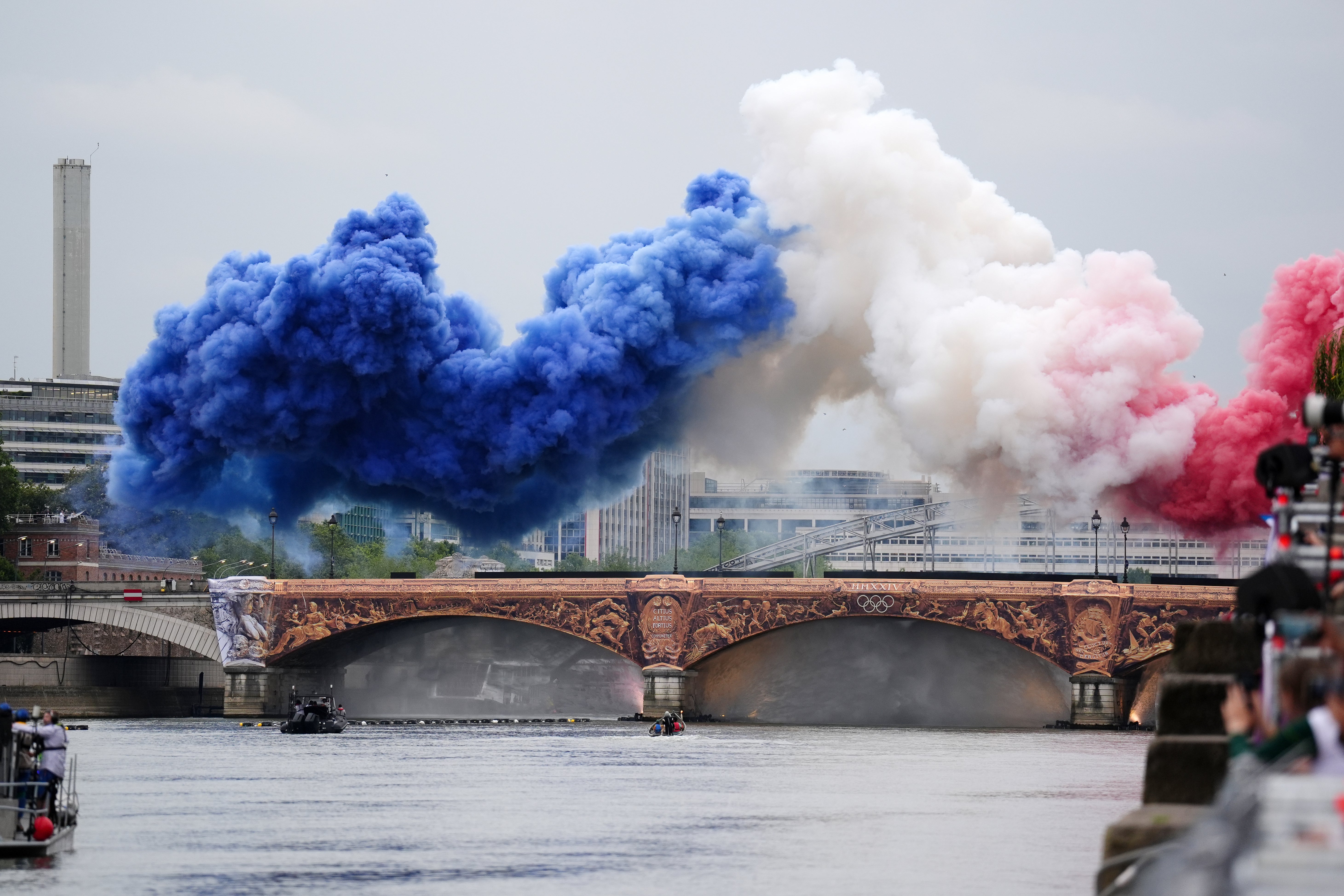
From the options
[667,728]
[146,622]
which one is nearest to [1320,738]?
[667,728]

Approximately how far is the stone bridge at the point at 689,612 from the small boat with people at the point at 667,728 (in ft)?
38.4

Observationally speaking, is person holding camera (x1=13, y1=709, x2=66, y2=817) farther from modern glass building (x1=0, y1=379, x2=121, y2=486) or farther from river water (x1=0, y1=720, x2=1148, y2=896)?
modern glass building (x1=0, y1=379, x2=121, y2=486)

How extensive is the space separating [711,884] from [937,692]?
68.6 m

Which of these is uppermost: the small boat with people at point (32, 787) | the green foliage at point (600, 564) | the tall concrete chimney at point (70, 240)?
the tall concrete chimney at point (70, 240)

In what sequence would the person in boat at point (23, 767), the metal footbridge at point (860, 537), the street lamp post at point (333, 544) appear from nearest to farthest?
the person in boat at point (23, 767) → the metal footbridge at point (860, 537) → the street lamp post at point (333, 544)

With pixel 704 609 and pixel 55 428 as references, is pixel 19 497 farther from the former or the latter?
pixel 704 609

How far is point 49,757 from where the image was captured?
35469 mm

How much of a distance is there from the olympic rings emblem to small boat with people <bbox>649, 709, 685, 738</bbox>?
12.8 meters

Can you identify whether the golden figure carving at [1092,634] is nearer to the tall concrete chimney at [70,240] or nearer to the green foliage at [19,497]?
the green foliage at [19,497]

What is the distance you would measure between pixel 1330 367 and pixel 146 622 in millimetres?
68298

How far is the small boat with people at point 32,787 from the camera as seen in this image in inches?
1335

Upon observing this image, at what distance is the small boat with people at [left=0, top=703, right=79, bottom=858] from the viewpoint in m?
33.9

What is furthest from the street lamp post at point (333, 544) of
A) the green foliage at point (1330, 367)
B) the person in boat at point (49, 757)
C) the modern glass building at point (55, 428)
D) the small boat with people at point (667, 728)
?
the person in boat at point (49, 757)

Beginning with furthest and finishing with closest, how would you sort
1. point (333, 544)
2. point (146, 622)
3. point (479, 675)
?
point (333, 544), point (479, 675), point (146, 622)
